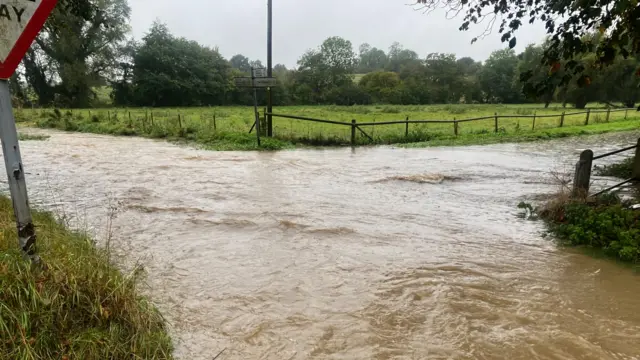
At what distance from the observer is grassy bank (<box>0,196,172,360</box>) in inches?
105

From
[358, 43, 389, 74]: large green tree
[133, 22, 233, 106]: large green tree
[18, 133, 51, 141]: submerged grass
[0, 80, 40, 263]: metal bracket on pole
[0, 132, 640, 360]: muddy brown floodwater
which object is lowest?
[0, 132, 640, 360]: muddy brown floodwater

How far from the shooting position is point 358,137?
18609 millimetres

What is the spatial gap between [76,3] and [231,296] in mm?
6312

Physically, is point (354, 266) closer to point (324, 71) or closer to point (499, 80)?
point (324, 71)

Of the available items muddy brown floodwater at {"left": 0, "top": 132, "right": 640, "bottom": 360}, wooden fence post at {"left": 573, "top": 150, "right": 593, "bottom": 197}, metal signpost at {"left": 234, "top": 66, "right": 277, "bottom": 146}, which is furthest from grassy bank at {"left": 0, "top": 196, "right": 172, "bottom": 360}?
metal signpost at {"left": 234, "top": 66, "right": 277, "bottom": 146}

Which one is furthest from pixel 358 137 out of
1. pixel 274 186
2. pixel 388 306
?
pixel 388 306

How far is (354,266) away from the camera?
5.47m

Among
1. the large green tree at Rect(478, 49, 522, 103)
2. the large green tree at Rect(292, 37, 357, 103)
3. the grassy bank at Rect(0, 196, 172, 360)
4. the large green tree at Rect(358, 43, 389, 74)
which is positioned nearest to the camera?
the grassy bank at Rect(0, 196, 172, 360)

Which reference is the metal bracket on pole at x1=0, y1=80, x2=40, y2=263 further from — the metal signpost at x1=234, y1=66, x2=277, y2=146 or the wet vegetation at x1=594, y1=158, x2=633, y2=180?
the metal signpost at x1=234, y1=66, x2=277, y2=146

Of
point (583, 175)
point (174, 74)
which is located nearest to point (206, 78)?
point (174, 74)

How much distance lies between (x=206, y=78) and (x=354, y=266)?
5088 cm

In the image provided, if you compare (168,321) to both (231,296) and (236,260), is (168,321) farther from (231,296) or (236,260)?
(236,260)

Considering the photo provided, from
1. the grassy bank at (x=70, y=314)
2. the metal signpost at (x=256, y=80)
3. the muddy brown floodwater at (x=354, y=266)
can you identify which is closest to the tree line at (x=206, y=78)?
the metal signpost at (x=256, y=80)

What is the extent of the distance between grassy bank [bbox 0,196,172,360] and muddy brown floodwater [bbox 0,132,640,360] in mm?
526
